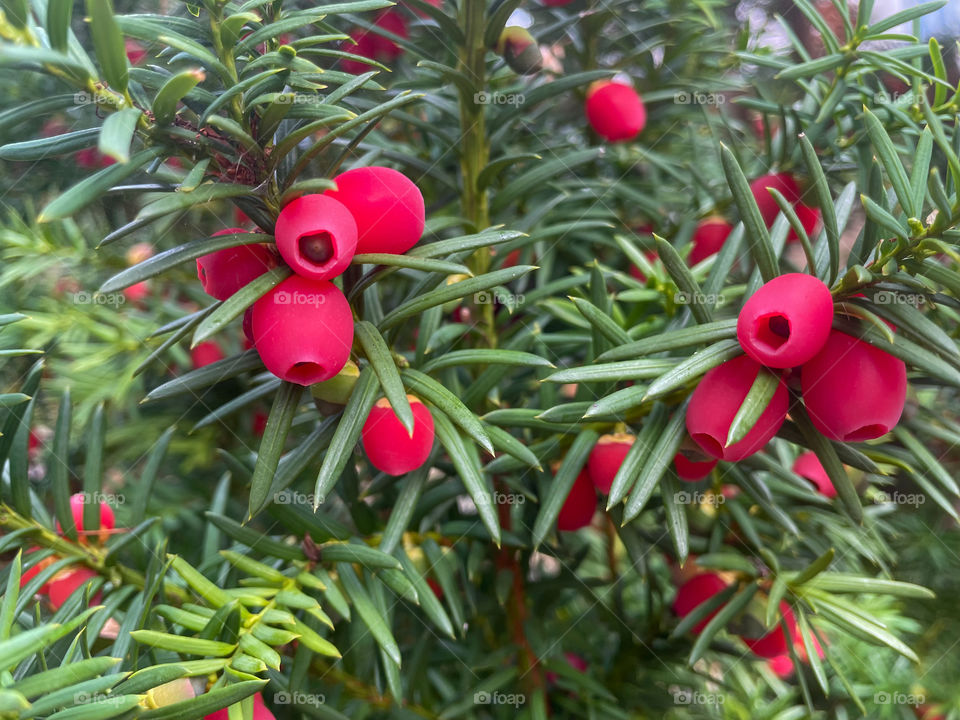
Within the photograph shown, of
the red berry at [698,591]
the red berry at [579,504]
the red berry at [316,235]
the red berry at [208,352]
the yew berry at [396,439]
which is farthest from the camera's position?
the red berry at [208,352]

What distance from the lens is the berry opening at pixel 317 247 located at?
1.47 feet

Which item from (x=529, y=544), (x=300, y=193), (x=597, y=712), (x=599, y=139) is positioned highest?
(x=300, y=193)

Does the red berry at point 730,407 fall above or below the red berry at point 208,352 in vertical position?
above

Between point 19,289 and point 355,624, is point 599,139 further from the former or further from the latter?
point 19,289

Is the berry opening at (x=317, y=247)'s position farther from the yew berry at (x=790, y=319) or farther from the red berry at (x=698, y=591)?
the red berry at (x=698, y=591)

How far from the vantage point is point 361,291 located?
53 centimetres

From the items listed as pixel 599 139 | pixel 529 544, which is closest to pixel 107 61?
pixel 529 544

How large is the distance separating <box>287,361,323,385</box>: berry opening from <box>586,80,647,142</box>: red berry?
22.3 inches

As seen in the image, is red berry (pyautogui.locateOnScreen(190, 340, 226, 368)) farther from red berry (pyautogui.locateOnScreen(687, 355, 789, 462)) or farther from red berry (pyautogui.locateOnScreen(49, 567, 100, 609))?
red berry (pyautogui.locateOnScreen(687, 355, 789, 462))

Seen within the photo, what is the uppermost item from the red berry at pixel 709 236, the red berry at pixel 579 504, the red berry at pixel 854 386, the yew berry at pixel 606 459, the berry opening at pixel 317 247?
the berry opening at pixel 317 247

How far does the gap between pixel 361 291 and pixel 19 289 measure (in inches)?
27.6

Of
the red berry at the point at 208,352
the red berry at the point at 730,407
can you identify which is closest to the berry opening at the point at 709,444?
the red berry at the point at 730,407

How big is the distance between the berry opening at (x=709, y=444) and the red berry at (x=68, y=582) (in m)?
0.52

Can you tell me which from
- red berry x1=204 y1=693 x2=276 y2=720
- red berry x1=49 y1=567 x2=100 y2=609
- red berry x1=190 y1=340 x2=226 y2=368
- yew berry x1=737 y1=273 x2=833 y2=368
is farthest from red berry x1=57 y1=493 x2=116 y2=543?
yew berry x1=737 y1=273 x2=833 y2=368
